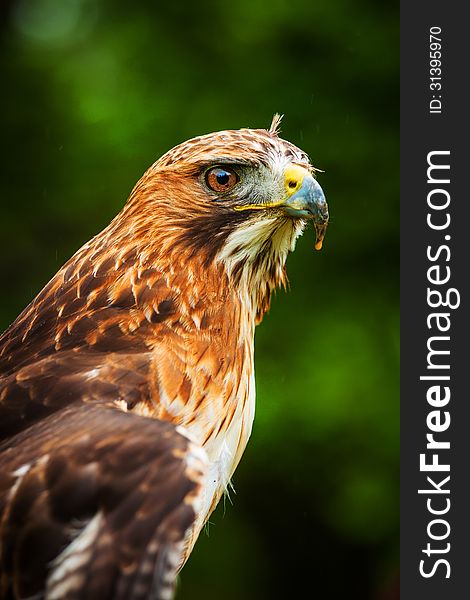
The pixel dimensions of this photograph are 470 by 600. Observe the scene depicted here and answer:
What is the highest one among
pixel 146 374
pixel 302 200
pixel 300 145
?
pixel 300 145

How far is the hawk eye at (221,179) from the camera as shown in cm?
329

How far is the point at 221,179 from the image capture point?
3301mm

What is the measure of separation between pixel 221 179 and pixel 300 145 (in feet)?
9.91

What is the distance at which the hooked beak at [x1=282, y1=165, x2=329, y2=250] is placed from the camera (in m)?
3.25

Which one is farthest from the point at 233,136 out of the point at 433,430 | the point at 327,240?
the point at 327,240

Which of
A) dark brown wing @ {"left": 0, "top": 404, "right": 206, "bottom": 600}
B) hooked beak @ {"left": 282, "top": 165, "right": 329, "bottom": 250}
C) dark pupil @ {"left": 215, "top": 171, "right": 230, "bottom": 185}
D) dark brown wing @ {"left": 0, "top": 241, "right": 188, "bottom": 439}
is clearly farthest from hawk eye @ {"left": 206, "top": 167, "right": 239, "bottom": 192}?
dark brown wing @ {"left": 0, "top": 404, "right": 206, "bottom": 600}

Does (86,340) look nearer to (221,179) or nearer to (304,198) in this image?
(221,179)

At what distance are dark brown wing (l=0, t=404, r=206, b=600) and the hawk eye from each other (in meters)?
0.94

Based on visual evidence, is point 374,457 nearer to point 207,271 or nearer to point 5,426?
point 207,271

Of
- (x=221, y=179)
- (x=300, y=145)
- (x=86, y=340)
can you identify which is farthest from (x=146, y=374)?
(x=300, y=145)

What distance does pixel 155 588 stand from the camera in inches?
99.2

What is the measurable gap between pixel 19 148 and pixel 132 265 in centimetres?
365

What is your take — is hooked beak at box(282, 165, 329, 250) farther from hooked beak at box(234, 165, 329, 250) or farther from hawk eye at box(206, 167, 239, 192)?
hawk eye at box(206, 167, 239, 192)

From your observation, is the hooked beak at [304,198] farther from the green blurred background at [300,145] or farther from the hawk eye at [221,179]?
the green blurred background at [300,145]
